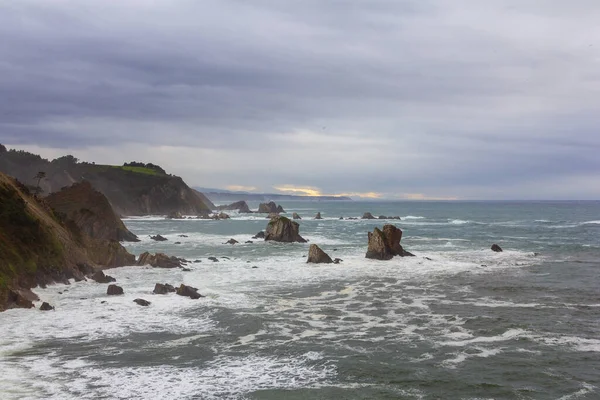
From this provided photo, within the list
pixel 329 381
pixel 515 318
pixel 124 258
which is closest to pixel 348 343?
pixel 329 381

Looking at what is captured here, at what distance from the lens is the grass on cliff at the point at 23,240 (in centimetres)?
3425

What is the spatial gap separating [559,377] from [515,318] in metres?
9.83

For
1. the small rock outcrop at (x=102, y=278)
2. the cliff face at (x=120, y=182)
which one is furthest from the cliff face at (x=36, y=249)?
the cliff face at (x=120, y=182)

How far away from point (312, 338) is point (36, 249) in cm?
2351

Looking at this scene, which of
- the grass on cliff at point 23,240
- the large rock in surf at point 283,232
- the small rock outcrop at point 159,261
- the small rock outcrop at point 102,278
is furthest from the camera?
the large rock in surf at point 283,232

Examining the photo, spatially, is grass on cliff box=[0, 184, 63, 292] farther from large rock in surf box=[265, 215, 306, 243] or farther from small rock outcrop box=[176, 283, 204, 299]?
large rock in surf box=[265, 215, 306, 243]

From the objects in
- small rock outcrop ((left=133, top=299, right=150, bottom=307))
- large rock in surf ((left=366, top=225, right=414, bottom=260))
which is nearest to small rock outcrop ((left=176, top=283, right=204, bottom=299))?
small rock outcrop ((left=133, top=299, right=150, bottom=307))

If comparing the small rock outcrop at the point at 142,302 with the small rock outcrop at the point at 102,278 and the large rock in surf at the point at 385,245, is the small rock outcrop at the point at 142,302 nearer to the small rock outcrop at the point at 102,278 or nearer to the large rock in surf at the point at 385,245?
the small rock outcrop at the point at 102,278

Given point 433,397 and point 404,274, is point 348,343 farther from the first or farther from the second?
point 404,274

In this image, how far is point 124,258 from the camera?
157ft

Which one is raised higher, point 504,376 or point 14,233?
point 14,233

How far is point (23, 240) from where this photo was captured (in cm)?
3675

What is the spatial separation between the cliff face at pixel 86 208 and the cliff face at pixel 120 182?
9706 cm

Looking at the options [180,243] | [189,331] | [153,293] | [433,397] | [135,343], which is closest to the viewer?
[433,397]
